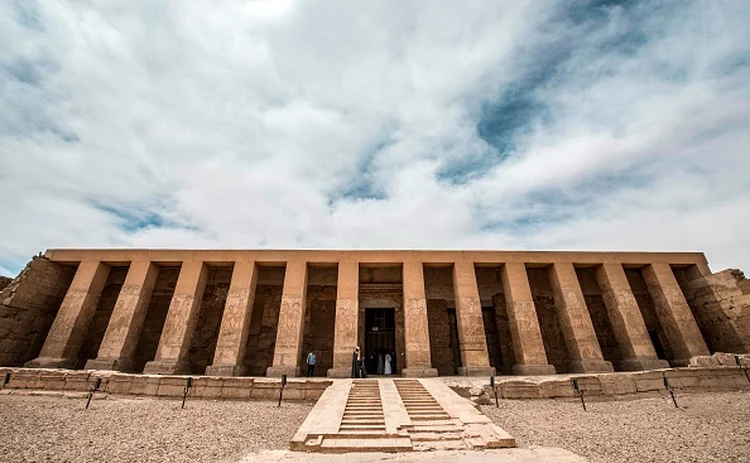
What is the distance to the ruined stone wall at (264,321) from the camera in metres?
14.4

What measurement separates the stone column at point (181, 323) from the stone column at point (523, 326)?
1321 centimetres

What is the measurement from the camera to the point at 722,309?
45.6 ft

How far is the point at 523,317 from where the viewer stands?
44.7ft

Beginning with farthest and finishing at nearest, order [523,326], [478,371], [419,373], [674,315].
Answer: [674,315]
[523,326]
[478,371]
[419,373]

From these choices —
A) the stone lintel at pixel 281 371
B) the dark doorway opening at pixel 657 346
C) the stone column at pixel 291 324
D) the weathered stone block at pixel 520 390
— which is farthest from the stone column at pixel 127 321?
the dark doorway opening at pixel 657 346

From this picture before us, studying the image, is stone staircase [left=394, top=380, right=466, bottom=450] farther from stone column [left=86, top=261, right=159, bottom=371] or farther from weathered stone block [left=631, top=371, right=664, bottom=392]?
stone column [left=86, top=261, right=159, bottom=371]

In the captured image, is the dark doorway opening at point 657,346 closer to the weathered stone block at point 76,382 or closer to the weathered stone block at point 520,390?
the weathered stone block at point 520,390

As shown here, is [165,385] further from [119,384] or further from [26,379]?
[26,379]

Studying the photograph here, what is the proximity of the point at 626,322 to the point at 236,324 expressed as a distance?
1600 cm

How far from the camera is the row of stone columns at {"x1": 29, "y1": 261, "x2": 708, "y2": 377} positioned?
1267cm

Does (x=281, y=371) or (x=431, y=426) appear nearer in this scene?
(x=431, y=426)

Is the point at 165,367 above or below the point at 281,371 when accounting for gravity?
above

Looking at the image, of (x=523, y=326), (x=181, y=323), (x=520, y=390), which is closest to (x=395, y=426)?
(x=520, y=390)

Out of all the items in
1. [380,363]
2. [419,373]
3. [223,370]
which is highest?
[380,363]
